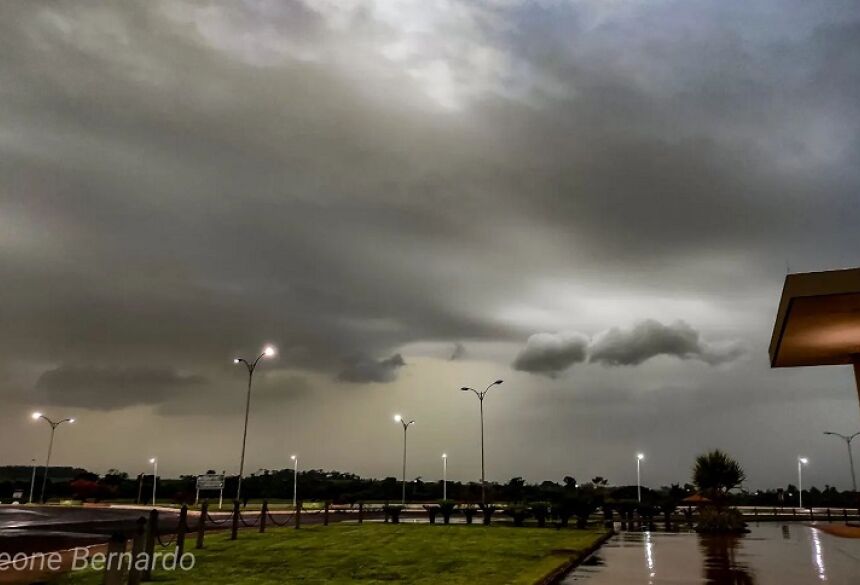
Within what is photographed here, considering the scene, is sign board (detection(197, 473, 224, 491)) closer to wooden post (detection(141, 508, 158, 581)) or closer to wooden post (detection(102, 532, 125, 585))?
wooden post (detection(141, 508, 158, 581))

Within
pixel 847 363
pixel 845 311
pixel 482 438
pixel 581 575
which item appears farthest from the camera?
pixel 482 438

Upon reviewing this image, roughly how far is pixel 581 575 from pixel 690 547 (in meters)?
8.84

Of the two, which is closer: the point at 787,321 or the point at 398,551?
the point at 398,551

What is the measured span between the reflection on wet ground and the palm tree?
723 centimetres

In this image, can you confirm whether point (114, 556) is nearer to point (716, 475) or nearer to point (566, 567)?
point (566, 567)

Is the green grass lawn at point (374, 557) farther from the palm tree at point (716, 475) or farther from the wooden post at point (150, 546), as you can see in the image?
the palm tree at point (716, 475)

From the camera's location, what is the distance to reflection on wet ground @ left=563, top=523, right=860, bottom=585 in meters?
14.2

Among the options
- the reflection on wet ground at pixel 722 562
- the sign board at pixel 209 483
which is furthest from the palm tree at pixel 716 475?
the sign board at pixel 209 483

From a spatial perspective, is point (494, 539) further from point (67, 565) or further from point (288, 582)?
point (67, 565)

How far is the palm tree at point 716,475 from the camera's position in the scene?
33.1 meters

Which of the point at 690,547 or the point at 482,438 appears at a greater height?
the point at 482,438

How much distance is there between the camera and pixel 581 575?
49.0ft

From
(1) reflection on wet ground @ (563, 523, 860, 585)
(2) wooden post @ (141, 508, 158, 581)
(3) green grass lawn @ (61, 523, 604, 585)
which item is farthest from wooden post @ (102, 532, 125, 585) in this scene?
(1) reflection on wet ground @ (563, 523, 860, 585)

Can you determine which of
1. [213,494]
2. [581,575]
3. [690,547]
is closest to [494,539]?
[690,547]
